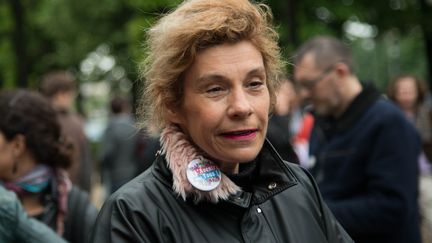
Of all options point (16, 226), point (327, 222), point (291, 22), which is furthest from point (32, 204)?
point (291, 22)

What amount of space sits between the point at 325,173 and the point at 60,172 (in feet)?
5.39

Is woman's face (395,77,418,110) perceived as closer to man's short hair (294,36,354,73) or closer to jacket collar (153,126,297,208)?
man's short hair (294,36,354,73)

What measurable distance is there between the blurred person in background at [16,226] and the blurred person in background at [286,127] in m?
1.13

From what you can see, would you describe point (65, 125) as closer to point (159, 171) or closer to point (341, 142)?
point (341, 142)

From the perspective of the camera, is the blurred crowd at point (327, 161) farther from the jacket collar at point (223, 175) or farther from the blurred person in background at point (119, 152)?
the blurred person in background at point (119, 152)

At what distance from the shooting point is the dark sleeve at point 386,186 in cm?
435

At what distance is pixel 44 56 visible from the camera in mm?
35312

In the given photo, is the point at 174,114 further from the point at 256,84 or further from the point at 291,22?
the point at 291,22

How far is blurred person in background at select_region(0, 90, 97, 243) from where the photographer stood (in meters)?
3.82

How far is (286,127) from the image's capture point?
5.83 metres

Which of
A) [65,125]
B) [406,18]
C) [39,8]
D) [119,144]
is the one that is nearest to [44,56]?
[39,8]

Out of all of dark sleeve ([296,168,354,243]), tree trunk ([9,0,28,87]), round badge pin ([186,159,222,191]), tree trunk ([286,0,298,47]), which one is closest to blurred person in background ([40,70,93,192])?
tree trunk ([286,0,298,47])

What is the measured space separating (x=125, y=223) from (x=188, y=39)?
0.63 metres

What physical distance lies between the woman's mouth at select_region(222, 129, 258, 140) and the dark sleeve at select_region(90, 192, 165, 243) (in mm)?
348
